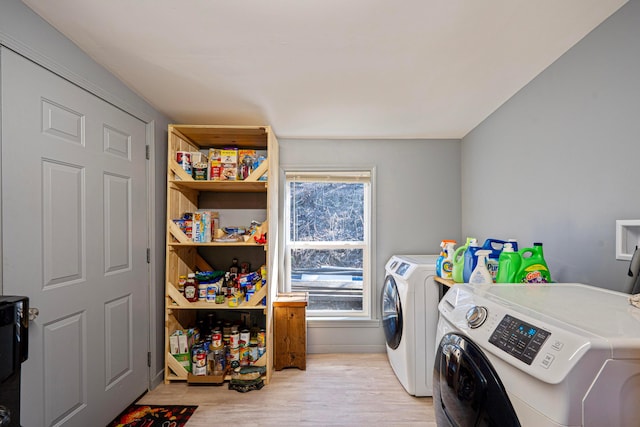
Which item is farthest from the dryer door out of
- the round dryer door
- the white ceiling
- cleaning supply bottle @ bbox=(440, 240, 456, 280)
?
the white ceiling

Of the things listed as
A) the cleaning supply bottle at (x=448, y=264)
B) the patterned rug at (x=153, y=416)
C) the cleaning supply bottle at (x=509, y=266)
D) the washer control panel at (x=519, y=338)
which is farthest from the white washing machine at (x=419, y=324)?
the patterned rug at (x=153, y=416)

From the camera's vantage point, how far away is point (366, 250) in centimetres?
328

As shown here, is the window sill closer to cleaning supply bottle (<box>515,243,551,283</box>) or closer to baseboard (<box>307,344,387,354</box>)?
baseboard (<box>307,344,387,354</box>)

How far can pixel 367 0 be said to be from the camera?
1.29 m

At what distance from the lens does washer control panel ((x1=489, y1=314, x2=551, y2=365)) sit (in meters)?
0.81

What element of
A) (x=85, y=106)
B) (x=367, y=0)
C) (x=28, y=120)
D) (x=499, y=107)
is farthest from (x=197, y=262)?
(x=499, y=107)

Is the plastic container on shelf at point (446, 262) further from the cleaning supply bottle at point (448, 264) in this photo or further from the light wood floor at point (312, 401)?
the light wood floor at point (312, 401)

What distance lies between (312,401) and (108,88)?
8.06 ft

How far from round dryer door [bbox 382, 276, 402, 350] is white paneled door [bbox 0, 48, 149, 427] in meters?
1.89

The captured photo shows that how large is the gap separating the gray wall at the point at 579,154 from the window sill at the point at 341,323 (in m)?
1.51

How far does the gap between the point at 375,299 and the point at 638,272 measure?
2208 millimetres

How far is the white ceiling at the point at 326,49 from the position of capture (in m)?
1.35

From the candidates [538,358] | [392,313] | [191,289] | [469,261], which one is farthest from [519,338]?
[191,289]

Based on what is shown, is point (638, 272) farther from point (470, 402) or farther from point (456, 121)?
point (456, 121)
